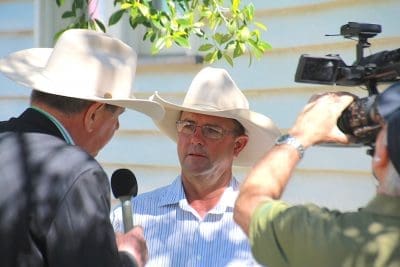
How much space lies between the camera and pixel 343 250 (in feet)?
7.11

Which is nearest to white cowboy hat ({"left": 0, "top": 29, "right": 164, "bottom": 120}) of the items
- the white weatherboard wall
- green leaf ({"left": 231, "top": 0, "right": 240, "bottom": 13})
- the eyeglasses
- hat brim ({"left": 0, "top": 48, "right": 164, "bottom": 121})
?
hat brim ({"left": 0, "top": 48, "right": 164, "bottom": 121})

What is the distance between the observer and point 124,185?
3090mm

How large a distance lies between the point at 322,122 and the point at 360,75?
0.23 m

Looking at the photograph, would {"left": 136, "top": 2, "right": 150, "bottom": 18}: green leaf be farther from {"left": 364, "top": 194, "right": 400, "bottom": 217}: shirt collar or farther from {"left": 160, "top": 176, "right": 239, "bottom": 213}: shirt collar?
{"left": 364, "top": 194, "right": 400, "bottom": 217}: shirt collar

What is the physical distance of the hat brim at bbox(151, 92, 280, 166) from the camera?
13.0 feet

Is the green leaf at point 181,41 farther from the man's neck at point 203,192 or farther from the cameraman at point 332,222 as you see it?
the cameraman at point 332,222

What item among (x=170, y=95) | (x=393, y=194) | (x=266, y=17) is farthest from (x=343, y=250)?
(x=170, y=95)

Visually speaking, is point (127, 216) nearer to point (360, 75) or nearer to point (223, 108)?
point (360, 75)

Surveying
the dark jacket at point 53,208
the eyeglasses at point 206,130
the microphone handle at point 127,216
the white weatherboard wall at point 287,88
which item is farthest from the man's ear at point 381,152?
the white weatherboard wall at point 287,88

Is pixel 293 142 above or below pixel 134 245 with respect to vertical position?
above

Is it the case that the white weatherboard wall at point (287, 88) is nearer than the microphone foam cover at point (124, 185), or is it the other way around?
the microphone foam cover at point (124, 185)

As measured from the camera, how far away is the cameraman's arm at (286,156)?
242cm

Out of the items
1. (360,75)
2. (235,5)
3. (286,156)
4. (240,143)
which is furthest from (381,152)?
(235,5)

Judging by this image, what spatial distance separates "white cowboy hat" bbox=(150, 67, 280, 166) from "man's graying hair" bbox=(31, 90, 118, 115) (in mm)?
1062
